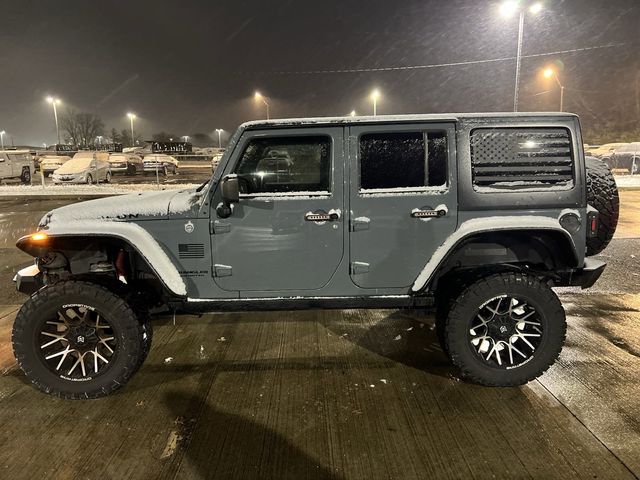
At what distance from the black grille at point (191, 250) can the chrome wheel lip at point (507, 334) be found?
2.02 metres

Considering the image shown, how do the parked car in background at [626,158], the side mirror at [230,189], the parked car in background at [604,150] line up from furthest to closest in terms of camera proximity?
1. the parked car in background at [604,150]
2. the parked car in background at [626,158]
3. the side mirror at [230,189]

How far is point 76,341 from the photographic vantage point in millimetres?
3422

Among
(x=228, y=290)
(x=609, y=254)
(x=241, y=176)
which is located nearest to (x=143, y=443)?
(x=228, y=290)

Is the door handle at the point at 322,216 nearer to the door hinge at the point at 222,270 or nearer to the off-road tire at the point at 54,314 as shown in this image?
the door hinge at the point at 222,270

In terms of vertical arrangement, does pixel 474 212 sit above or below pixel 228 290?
above

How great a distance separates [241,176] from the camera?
3537 millimetres

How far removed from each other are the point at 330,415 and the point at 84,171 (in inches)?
900

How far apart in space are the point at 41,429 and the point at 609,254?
7.74m

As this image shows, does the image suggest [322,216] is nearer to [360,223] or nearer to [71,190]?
[360,223]

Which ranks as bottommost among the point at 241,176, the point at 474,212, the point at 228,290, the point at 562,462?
the point at 562,462

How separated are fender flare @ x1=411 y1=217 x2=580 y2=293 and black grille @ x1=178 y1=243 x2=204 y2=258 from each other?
5.25ft

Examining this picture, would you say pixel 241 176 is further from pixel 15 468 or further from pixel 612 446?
pixel 612 446

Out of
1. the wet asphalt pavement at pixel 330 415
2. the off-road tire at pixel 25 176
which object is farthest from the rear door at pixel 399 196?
the off-road tire at pixel 25 176

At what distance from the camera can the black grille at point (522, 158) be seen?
3.43 metres
